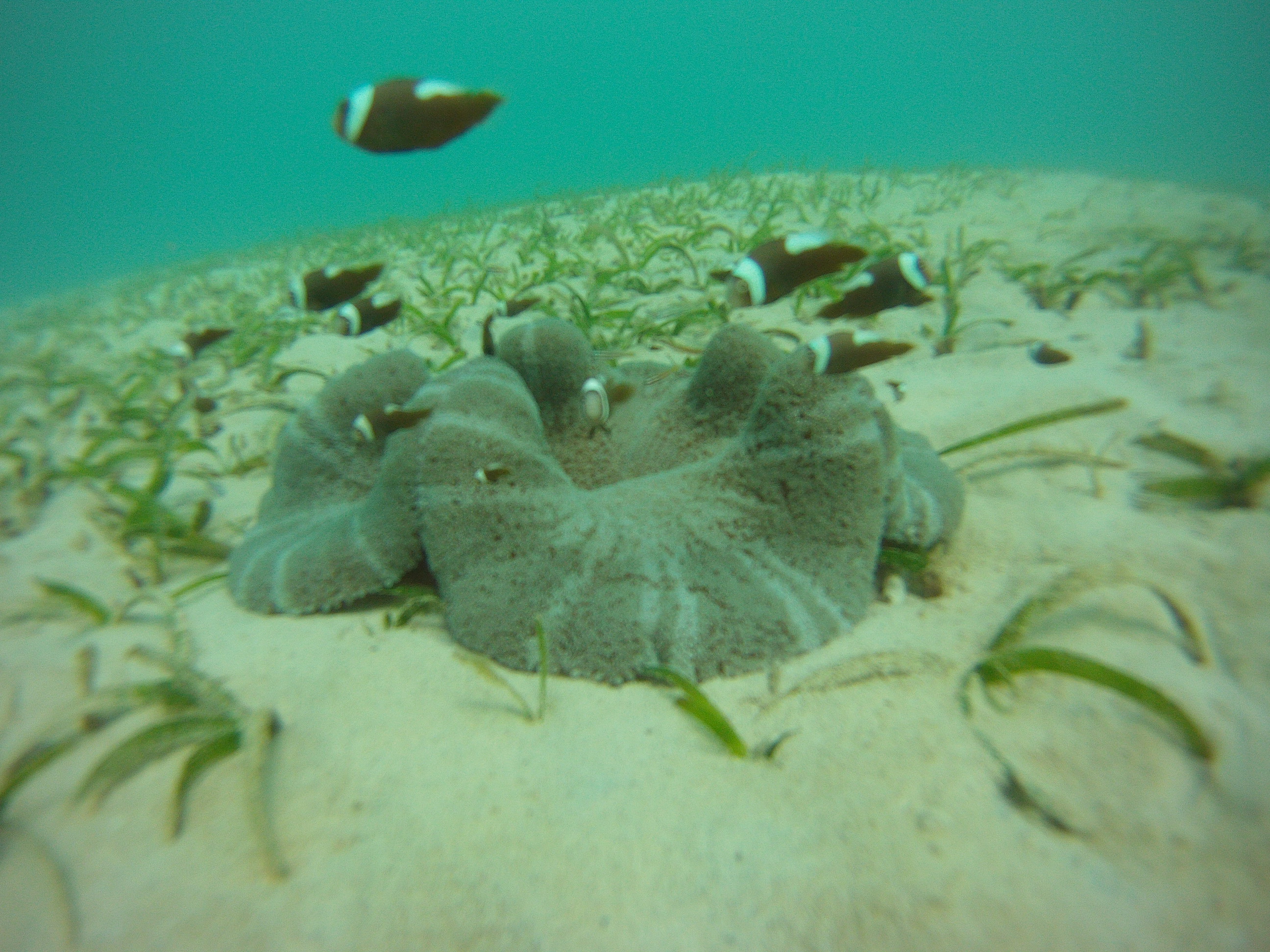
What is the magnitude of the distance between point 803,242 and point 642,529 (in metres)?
1.66

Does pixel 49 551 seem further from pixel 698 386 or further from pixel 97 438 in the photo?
pixel 698 386

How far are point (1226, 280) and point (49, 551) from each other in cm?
1016

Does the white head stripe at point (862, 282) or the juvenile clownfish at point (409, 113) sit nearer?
the juvenile clownfish at point (409, 113)

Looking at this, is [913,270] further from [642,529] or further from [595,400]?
[642,529]

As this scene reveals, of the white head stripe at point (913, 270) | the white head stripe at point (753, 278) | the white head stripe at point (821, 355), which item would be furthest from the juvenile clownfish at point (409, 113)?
the white head stripe at point (913, 270)

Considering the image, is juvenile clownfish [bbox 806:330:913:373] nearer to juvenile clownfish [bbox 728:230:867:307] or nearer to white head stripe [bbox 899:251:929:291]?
juvenile clownfish [bbox 728:230:867:307]

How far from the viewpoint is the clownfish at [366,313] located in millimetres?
3770

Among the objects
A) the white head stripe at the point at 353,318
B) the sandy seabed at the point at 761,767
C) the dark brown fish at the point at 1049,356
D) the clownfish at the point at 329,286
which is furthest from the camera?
the dark brown fish at the point at 1049,356

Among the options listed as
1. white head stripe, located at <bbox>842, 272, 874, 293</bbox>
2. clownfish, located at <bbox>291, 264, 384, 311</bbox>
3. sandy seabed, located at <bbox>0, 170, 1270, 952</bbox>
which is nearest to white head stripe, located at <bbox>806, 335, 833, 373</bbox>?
white head stripe, located at <bbox>842, 272, 874, 293</bbox>

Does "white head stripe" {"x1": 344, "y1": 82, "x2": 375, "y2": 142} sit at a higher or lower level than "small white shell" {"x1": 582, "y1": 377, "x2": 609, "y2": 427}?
higher

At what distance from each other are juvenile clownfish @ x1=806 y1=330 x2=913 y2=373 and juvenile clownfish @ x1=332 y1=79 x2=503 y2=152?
168 centimetres

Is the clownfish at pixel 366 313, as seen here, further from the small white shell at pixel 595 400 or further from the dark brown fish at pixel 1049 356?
the dark brown fish at pixel 1049 356

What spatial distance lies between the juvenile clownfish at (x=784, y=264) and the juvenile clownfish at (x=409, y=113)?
1.33m

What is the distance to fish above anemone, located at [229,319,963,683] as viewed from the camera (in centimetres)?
208
